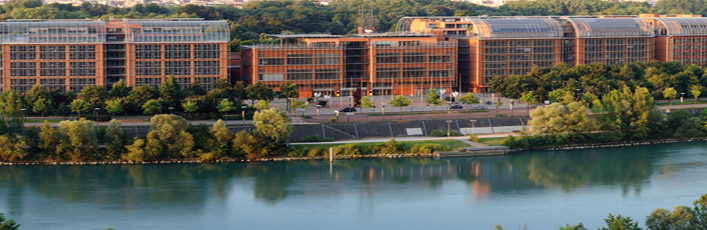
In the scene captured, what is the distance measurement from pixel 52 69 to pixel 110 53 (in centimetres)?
312

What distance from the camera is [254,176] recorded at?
46750 millimetres

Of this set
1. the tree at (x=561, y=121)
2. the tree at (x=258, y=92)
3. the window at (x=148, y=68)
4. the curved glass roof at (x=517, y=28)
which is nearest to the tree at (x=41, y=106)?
the window at (x=148, y=68)

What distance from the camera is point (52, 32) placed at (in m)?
61.5

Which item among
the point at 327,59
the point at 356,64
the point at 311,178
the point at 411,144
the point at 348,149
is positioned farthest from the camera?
the point at 356,64

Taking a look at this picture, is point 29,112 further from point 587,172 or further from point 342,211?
point 587,172

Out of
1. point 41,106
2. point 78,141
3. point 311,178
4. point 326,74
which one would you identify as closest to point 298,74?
point 326,74

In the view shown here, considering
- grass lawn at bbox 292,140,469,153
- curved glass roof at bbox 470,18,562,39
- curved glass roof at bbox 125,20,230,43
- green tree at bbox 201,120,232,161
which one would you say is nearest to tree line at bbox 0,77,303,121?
curved glass roof at bbox 125,20,230,43

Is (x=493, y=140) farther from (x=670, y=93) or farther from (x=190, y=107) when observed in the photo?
(x=670, y=93)

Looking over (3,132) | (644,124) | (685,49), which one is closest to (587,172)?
(644,124)

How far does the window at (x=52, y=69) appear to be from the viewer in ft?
202

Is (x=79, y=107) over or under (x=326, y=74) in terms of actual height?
under

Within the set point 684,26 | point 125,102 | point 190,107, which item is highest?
point 684,26

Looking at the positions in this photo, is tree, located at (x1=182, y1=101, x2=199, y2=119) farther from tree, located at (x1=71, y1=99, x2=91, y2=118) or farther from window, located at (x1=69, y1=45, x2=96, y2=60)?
window, located at (x1=69, y1=45, x2=96, y2=60)

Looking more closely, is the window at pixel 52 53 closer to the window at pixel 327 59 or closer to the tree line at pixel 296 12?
the tree line at pixel 296 12
